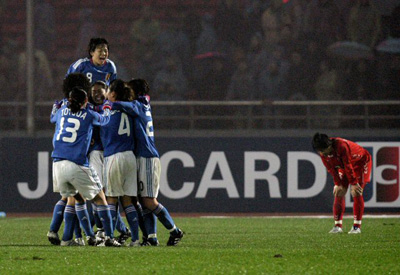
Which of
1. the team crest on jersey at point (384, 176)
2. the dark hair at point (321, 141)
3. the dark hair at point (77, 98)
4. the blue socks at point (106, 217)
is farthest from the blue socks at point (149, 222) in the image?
the team crest on jersey at point (384, 176)

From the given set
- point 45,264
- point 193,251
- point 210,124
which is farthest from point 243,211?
point 45,264

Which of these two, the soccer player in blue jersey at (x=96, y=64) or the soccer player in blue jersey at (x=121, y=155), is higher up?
the soccer player in blue jersey at (x=96, y=64)

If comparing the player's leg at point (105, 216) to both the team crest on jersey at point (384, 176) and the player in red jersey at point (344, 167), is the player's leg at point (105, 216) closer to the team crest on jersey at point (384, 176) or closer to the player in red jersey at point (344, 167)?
the player in red jersey at point (344, 167)

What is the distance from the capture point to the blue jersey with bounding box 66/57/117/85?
28.5ft

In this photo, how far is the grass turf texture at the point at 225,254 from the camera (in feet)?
19.6

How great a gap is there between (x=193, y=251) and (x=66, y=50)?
9989 millimetres

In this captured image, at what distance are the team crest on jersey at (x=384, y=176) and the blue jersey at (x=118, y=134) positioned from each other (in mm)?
6419

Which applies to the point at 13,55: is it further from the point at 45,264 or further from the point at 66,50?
the point at 45,264

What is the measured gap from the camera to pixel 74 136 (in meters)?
7.69

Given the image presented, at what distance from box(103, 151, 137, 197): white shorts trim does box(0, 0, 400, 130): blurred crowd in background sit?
302 inches

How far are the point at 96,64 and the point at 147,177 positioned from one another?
156cm

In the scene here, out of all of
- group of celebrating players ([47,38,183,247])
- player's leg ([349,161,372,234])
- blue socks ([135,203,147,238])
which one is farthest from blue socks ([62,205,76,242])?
player's leg ([349,161,372,234])

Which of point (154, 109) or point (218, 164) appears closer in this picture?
point (218, 164)

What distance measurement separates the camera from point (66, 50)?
16578 millimetres
